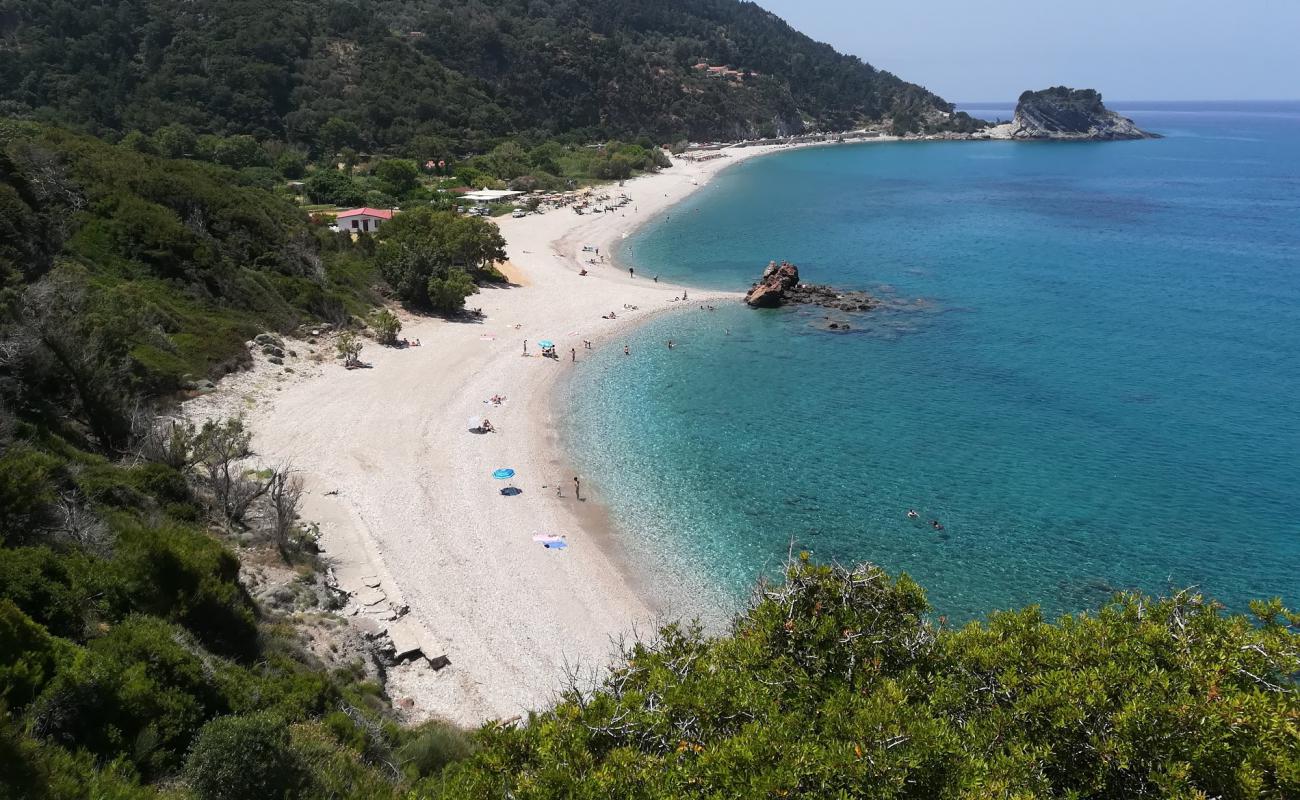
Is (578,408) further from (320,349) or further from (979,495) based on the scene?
(979,495)

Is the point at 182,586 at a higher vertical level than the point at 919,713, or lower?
lower

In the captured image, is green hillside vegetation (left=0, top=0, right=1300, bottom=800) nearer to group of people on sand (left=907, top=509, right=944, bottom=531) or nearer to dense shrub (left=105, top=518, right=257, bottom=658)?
dense shrub (left=105, top=518, right=257, bottom=658)

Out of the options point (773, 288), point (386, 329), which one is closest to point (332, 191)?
point (386, 329)

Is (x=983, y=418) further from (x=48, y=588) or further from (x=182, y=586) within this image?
(x=48, y=588)

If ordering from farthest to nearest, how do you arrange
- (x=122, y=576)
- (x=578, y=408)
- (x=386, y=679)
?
(x=578, y=408), (x=386, y=679), (x=122, y=576)

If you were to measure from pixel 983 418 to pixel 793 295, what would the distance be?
2182cm

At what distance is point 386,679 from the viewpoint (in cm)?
1658

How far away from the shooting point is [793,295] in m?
53.5

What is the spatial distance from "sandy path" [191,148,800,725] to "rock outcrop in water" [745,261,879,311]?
1353cm

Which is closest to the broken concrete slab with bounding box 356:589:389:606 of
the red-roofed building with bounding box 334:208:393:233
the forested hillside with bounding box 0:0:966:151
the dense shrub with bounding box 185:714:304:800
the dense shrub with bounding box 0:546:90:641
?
the dense shrub with bounding box 0:546:90:641

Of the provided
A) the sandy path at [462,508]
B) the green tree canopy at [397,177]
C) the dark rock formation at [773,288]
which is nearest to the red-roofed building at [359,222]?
the sandy path at [462,508]

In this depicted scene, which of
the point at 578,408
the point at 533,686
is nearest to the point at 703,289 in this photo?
the point at 578,408

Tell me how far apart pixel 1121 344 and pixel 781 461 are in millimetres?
28359

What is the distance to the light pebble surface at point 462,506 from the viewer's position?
18.5 meters
